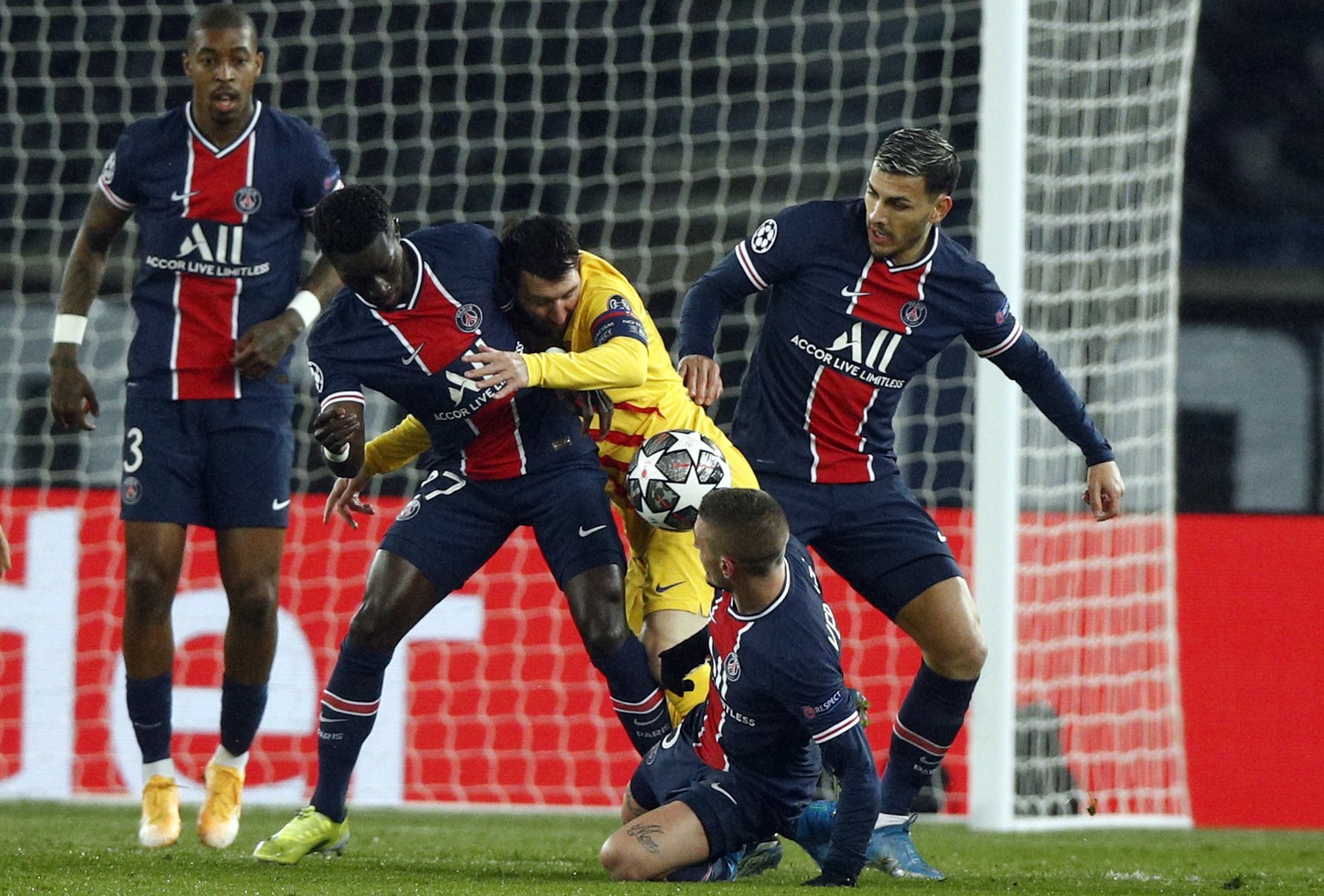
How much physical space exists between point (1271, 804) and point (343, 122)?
5777 mm

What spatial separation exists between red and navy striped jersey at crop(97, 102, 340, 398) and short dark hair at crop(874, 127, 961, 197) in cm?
151

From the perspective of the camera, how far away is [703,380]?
407 centimetres

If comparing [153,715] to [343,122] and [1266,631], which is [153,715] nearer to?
[1266,631]

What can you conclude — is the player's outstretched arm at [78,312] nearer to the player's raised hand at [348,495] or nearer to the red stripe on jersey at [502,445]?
the player's raised hand at [348,495]

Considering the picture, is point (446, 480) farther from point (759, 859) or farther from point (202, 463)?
point (759, 859)

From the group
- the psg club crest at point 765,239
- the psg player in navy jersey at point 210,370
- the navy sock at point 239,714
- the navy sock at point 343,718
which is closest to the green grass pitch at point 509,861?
the navy sock at point 343,718

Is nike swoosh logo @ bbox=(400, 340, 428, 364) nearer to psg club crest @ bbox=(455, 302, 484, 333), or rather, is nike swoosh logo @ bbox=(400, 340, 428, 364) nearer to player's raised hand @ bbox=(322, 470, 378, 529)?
psg club crest @ bbox=(455, 302, 484, 333)

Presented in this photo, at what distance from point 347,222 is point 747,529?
44.6 inches

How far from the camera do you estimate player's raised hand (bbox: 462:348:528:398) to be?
3.80m

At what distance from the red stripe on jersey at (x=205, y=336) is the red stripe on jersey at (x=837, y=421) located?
1486mm

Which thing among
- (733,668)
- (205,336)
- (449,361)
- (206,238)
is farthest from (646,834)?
(206,238)

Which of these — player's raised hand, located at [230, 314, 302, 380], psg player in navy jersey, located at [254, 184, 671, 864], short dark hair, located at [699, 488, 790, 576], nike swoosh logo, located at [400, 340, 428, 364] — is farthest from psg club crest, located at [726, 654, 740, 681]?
player's raised hand, located at [230, 314, 302, 380]

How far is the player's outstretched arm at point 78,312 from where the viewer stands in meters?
4.55

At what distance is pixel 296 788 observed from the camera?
6195 mm
